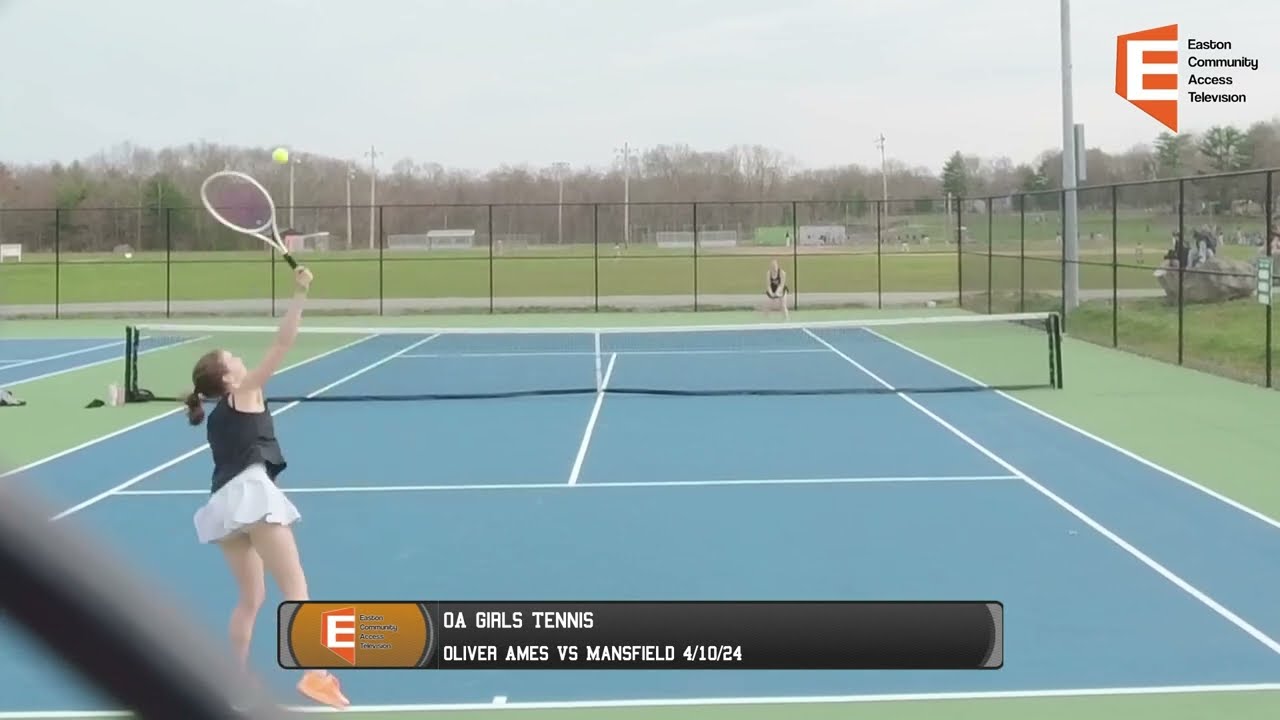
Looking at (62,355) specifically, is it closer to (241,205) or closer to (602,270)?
(241,205)

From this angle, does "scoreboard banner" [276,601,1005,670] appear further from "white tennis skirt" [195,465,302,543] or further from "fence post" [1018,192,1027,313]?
"fence post" [1018,192,1027,313]

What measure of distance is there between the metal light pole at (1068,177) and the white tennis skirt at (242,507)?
21.2m

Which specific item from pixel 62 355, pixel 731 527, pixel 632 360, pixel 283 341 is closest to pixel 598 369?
pixel 632 360

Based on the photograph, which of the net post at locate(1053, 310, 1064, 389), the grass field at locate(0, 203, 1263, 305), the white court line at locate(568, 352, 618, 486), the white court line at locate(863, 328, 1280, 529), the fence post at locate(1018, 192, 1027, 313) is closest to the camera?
the white court line at locate(863, 328, 1280, 529)

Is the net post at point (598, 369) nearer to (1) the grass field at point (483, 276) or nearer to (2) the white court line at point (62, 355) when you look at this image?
(2) the white court line at point (62, 355)

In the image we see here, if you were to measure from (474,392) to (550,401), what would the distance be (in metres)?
1.70

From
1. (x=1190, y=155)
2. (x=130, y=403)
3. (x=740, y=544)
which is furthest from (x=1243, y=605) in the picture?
(x=1190, y=155)

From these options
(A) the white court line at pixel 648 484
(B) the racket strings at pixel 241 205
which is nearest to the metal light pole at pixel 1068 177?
(A) the white court line at pixel 648 484

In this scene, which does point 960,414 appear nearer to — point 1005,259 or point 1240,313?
point 1240,313

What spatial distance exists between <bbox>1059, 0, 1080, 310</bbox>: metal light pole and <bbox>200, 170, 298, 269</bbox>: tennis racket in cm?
1954

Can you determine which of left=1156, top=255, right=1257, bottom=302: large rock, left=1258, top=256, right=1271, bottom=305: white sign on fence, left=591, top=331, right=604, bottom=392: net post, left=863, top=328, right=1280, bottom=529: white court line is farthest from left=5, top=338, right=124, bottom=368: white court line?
left=1156, top=255, right=1257, bottom=302: large rock

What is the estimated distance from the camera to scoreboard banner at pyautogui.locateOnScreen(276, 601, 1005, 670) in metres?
4.45

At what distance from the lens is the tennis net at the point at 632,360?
16.8 m

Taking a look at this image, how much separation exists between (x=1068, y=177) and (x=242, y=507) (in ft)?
72.6
